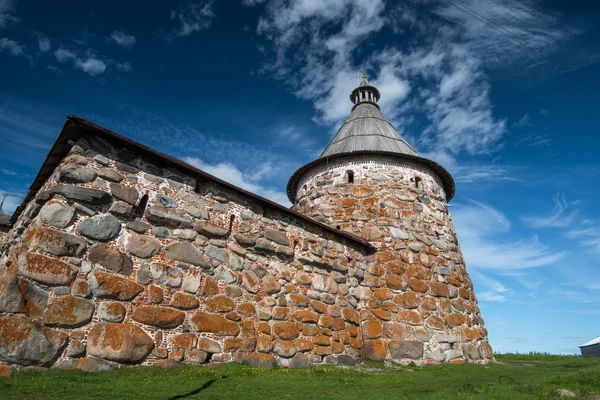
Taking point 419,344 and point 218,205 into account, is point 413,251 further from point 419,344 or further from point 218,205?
point 218,205

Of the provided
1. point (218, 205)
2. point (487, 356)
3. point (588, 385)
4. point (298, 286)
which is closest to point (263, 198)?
point (218, 205)

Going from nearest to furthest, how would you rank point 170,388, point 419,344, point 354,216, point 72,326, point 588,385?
point 170,388 → point 72,326 → point 588,385 → point 419,344 → point 354,216

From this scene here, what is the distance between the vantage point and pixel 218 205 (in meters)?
7.03

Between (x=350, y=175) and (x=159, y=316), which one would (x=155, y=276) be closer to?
(x=159, y=316)

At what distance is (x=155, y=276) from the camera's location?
578 cm

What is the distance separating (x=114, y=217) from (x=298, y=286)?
395 centimetres

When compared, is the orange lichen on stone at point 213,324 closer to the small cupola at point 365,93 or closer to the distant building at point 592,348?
the small cupola at point 365,93

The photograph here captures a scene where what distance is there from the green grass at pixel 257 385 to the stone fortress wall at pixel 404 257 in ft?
6.40

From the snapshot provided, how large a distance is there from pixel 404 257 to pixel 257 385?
18.8 feet

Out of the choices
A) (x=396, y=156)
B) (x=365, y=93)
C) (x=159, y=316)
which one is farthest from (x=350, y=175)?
(x=159, y=316)

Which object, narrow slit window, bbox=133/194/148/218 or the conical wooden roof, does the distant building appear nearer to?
the conical wooden roof

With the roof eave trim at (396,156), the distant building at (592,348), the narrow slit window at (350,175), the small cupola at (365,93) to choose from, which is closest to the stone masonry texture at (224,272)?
the narrow slit window at (350,175)

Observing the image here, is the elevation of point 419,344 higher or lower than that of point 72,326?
higher

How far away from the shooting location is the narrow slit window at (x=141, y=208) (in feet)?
19.3
